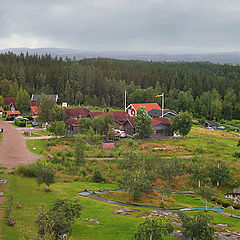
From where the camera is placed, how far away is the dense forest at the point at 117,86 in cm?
9731

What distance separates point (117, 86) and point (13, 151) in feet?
202

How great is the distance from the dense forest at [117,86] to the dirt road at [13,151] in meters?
43.7

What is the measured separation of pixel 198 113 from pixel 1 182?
263 ft

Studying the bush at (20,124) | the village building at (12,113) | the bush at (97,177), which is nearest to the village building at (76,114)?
the bush at (20,124)

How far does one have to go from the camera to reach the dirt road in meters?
39.5

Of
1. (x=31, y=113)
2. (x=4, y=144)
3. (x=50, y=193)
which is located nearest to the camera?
(x=50, y=193)

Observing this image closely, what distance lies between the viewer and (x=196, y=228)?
1878cm

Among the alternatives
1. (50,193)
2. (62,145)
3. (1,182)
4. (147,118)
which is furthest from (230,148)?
(1,182)

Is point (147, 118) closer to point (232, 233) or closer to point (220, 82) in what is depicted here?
point (232, 233)

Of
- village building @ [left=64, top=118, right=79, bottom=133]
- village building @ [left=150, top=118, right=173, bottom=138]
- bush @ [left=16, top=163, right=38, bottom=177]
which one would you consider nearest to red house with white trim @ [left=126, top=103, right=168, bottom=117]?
village building @ [left=150, top=118, right=173, bottom=138]

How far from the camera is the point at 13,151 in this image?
146ft

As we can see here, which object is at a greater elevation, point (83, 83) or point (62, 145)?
point (83, 83)

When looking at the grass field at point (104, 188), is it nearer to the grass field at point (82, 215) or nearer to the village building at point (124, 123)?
the grass field at point (82, 215)

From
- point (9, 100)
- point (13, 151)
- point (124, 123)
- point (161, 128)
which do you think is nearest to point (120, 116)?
point (124, 123)
